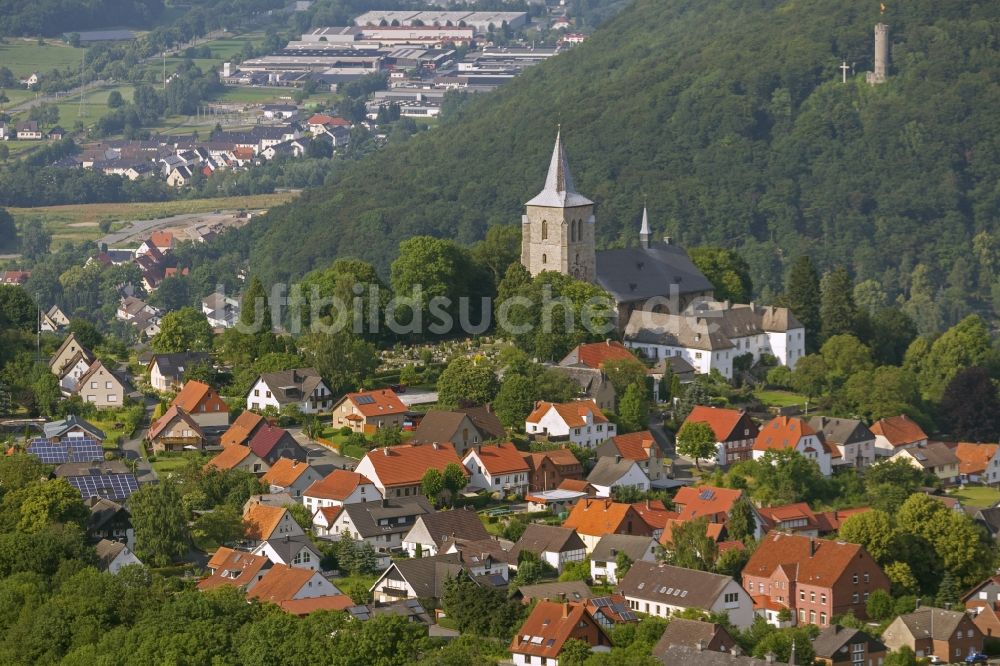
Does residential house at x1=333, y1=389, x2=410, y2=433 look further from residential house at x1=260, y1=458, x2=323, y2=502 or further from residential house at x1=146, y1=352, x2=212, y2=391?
residential house at x1=146, y1=352, x2=212, y2=391

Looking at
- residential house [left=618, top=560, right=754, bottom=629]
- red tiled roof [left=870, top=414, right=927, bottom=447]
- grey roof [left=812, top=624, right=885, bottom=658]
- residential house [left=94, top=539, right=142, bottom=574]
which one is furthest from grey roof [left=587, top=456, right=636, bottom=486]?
residential house [left=94, top=539, right=142, bottom=574]

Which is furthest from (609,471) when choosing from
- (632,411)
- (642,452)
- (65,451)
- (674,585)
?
(65,451)

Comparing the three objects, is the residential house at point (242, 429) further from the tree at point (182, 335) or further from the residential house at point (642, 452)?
the residential house at point (642, 452)

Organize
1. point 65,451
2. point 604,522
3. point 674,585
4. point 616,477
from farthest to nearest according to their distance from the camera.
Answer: point 65,451, point 616,477, point 604,522, point 674,585

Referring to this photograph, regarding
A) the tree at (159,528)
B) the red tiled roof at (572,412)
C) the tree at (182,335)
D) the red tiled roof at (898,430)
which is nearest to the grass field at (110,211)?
the tree at (182,335)

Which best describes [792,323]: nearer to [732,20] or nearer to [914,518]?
[914,518]

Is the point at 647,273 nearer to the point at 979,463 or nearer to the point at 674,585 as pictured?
the point at 979,463
